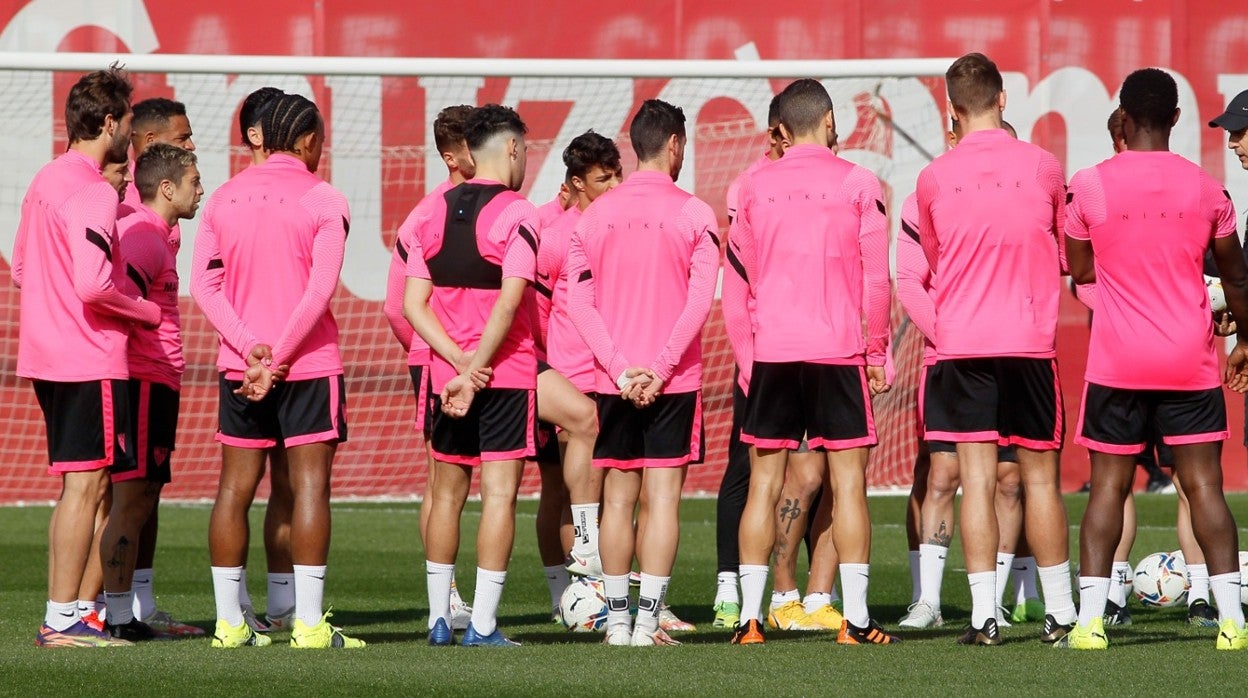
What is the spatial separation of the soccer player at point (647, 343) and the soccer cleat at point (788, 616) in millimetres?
902

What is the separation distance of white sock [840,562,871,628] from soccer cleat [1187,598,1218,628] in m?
1.74

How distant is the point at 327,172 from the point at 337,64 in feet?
8.82

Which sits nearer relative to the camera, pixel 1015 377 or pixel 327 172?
pixel 1015 377

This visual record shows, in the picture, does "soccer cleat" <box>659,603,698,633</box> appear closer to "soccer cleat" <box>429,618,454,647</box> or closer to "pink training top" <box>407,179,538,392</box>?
"soccer cleat" <box>429,618,454,647</box>

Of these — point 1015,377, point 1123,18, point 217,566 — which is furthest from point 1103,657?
point 1123,18

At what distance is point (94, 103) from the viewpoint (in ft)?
24.0

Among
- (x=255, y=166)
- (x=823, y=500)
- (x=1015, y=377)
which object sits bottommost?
(x=823, y=500)

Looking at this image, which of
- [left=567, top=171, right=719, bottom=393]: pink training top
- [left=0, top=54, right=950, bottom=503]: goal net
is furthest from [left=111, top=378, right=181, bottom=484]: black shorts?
[left=0, top=54, right=950, bottom=503]: goal net

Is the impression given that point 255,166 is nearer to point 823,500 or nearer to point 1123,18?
point 823,500

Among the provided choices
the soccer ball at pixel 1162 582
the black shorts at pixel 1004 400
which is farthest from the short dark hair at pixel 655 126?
the soccer ball at pixel 1162 582

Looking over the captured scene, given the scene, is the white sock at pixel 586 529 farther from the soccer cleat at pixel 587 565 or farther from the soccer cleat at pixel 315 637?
the soccer cleat at pixel 315 637

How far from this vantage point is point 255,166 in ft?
23.9

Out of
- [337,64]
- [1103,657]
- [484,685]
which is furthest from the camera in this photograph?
[337,64]

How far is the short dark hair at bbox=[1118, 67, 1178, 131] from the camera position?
6.80 m
